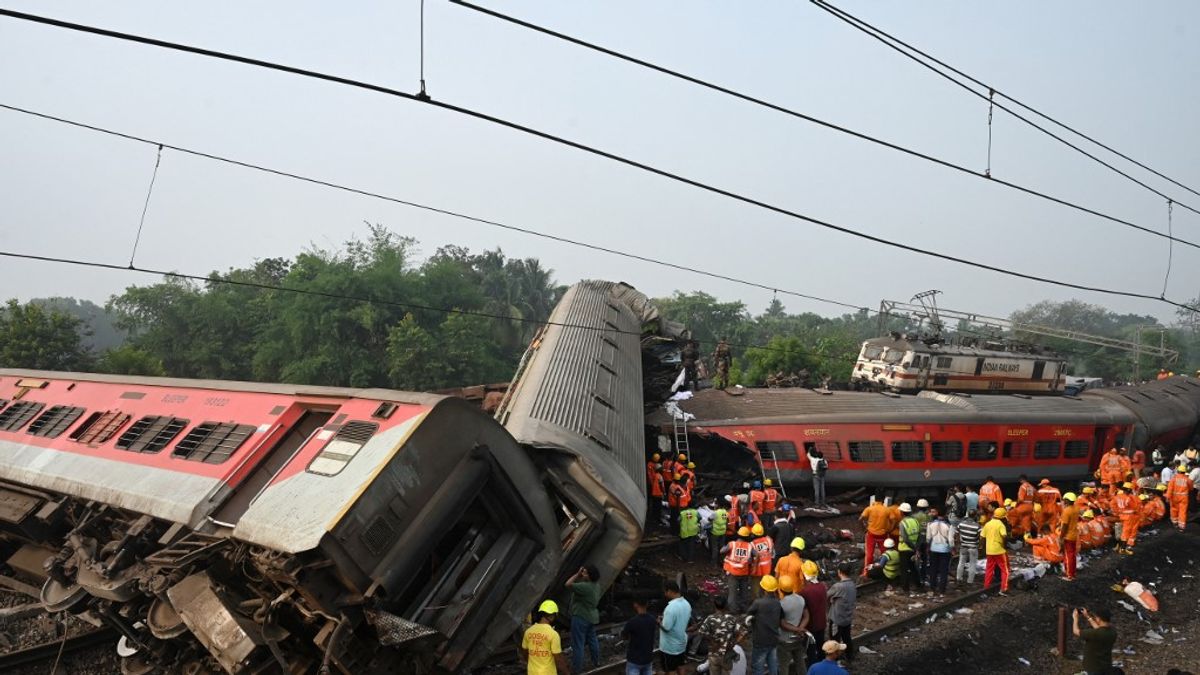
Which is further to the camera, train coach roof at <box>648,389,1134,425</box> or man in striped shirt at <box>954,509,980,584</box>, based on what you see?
train coach roof at <box>648,389,1134,425</box>

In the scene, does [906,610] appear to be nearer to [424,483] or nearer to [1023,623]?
[1023,623]

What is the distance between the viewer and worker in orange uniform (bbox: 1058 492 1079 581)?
1293 centimetres

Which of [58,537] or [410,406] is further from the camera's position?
[58,537]

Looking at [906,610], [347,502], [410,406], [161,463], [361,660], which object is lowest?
[906,610]

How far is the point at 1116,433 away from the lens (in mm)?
22828

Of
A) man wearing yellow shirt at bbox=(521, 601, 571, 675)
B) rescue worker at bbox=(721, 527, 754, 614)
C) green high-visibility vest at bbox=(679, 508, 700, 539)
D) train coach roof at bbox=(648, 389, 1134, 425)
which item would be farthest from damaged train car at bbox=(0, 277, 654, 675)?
train coach roof at bbox=(648, 389, 1134, 425)

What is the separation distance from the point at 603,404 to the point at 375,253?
39.2 metres

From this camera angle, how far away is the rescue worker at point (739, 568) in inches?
432

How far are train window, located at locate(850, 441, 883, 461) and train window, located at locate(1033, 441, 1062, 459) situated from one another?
5562mm

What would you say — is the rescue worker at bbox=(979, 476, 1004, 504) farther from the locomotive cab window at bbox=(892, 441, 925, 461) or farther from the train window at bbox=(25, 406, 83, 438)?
the train window at bbox=(25, 406, 83, 438)

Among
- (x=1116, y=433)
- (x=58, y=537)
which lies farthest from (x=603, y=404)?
(x=1116, y=433)

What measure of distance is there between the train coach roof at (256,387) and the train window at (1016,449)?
17895 millimetres

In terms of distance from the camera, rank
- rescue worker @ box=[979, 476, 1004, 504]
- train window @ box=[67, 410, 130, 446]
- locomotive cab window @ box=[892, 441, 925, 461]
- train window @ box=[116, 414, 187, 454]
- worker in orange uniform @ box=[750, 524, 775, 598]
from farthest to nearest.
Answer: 1. locomotive cab window @ box=[892, 441, 925, 461]
2. rescue worker @ box=[979, 476, 1004, 504]
3. worker in orange uniform @ box=[750, 524, 775, 598]
4. train window @ box=[67, 410, 130, 446]
5. train window @ box=[116, 414, 187, 454]

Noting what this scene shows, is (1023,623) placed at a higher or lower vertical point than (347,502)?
lower
